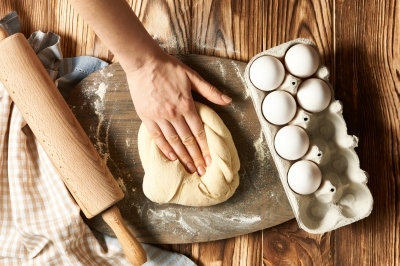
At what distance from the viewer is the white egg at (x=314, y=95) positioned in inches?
36.4

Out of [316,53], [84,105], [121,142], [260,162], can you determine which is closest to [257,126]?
[260,162]

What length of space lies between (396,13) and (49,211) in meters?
1.01

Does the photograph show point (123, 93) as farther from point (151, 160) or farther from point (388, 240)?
point (388, 240)

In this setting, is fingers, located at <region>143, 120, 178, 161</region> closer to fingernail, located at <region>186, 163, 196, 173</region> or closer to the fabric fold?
fingernail, located at <region>186, 163, 196, 173</region>

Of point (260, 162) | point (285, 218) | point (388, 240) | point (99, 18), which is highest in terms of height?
point (99, 18)

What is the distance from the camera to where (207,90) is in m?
1.02

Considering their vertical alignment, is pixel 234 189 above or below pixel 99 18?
below

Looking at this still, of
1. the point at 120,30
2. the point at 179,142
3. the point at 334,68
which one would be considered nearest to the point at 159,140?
the point at 179,142

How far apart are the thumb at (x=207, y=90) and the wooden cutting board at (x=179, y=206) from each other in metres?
0.05

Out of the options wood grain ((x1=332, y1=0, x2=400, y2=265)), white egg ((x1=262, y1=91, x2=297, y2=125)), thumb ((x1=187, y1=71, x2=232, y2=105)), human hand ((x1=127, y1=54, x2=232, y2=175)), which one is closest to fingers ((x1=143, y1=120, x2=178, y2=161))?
human hand ((x1=127, y1=54, x2=232, y2=175))

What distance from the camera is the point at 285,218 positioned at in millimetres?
1048

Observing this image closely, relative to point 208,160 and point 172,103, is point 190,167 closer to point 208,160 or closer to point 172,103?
point 208,160

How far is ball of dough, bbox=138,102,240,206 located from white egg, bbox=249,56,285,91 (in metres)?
0.14

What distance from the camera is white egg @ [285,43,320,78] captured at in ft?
3.03
